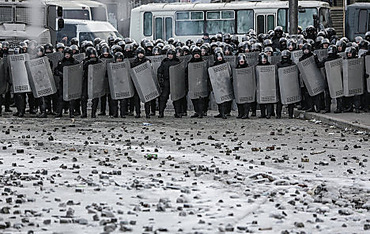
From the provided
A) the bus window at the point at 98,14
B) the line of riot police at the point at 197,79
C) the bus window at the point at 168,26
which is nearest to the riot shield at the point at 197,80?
the line of riot police at the point at 197,79

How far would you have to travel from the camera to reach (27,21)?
28234 millimetres

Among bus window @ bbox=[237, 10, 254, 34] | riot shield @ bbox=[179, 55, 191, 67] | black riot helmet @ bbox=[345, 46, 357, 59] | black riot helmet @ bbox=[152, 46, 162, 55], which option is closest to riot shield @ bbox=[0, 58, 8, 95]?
black riot helmet @ bbox=[152, 46, 162, 55]

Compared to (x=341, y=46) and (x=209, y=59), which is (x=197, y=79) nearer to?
(x=209, y=59)

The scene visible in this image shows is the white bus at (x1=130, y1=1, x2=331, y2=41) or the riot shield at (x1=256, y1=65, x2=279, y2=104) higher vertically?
the white bus at (x1=130, y1=1, x2=331, y2=41)

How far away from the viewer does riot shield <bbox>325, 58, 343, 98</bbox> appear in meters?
20.8

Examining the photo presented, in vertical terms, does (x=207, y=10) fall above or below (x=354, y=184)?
above

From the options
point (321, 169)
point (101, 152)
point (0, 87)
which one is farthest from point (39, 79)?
point (321, 169)

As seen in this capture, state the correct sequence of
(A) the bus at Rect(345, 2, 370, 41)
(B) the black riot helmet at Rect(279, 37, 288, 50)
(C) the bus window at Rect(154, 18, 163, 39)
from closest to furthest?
(B) the black riot helmet at Rect(279, 37, 288, 50), (C) the bus window at Rect(154, 18, 163, 39), (A) the bus at Rect(345, 2, 370, 41)

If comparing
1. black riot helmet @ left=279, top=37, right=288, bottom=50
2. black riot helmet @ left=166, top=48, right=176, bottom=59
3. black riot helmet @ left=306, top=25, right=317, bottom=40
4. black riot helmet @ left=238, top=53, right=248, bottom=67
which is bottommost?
black riot helmet @ left=238, top=53, right=248, bottom=67

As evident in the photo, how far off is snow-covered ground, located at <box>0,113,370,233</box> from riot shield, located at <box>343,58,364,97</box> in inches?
141

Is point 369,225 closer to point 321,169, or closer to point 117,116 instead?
point 321,169

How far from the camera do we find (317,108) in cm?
2112

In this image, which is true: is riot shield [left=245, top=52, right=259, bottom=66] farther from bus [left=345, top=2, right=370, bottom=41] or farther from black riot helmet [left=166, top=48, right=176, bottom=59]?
bus [left=345, top=2, right=370, bottom=41]

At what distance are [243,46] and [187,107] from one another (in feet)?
6.73
